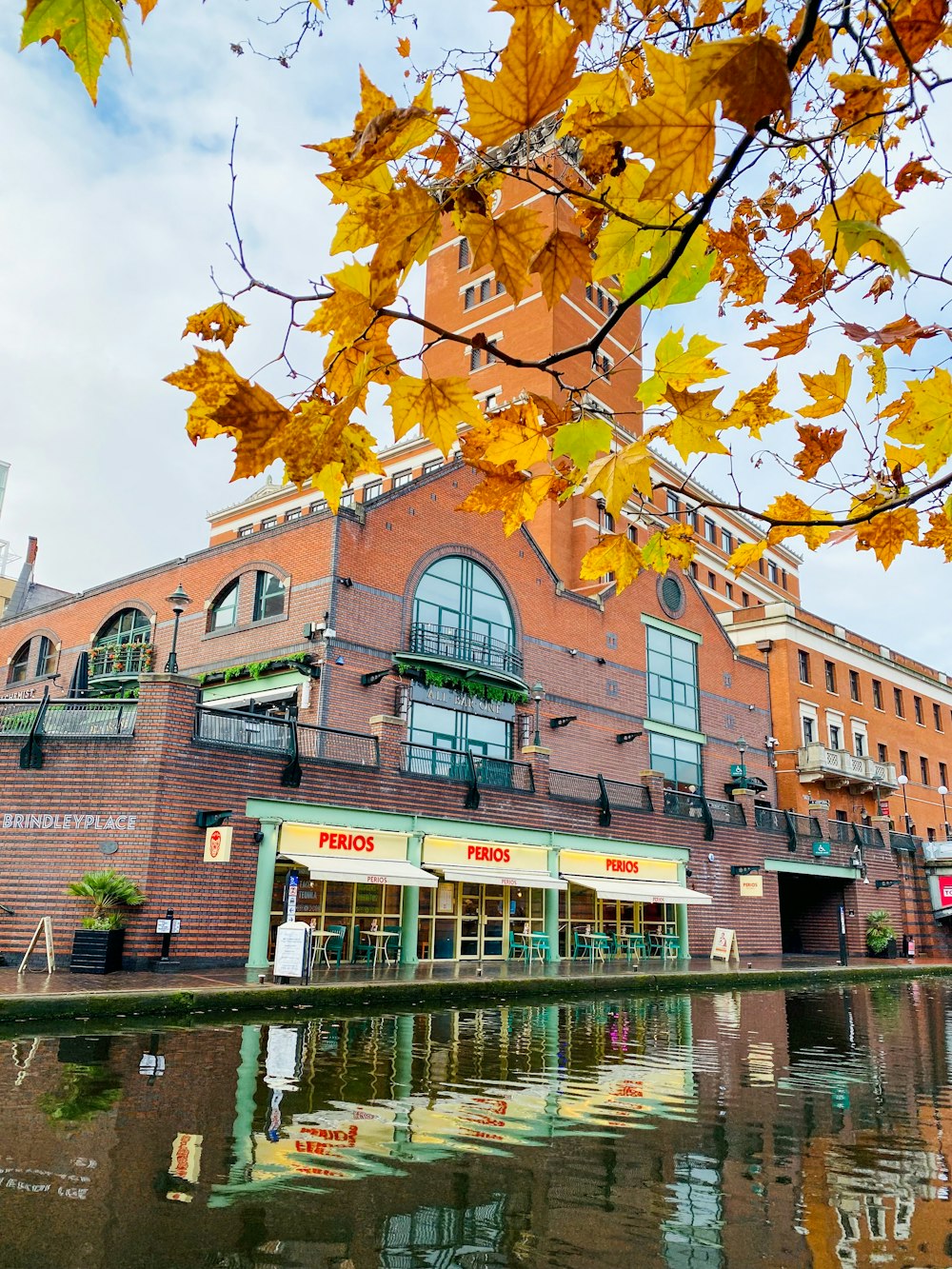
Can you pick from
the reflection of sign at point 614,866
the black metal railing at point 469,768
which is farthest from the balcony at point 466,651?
the reflection of sign at point 614,866

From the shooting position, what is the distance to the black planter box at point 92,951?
597 inches

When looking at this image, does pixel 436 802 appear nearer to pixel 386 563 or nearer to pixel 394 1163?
pixel 386 563

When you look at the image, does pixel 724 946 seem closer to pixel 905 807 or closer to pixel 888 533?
pixel 905 807

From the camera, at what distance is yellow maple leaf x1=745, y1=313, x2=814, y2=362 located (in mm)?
3178

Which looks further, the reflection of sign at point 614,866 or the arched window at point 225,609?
the arched window at point 225,609

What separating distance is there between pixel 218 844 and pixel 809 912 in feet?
87.3

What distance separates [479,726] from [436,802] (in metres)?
5.09

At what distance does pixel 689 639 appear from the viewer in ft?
117

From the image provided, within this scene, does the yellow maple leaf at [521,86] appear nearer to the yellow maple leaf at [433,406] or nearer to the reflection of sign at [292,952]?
the yellow maple leaf at [433,406]

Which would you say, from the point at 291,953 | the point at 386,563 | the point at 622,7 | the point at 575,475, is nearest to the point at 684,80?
the point at 575,475

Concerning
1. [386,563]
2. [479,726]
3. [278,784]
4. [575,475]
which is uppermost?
[386,563]

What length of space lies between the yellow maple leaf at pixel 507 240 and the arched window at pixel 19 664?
3631 centimetres

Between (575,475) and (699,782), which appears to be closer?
(575,475)

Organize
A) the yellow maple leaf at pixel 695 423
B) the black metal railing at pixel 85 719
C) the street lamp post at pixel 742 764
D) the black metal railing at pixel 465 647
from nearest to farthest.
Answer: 1. the yellow maple leaf at pixel 695 423
2. the black metal railing at pixel 85 719
3. the black metal railing at pixel 465 647
4. the street lamp post at pixel 742 764
